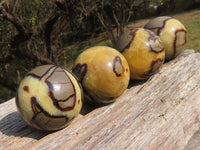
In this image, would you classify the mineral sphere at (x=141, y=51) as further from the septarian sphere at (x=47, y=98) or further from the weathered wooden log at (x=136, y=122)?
the septarian sphere at (x=47, y=98)

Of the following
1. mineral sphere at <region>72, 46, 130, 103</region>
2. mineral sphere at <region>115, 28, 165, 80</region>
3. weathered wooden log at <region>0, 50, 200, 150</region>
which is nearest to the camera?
weathered wooden log at <region>0, 50, 200, 150</region>

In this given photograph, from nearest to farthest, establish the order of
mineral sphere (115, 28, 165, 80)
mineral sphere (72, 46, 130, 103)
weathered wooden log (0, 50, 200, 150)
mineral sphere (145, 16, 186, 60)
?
1. weathered wooden log (0, 50, 200, 150)
2. mineral sphere (72, 46, 130, 103)
3. mineral sphere (115, 28, 165, 80)
4. mineral sphere (145, 16, 186, 60)

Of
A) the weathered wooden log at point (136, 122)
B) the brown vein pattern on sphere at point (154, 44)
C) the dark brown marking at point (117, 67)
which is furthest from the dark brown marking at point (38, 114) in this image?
the brown vein pattern on sphere at point (154, 44)

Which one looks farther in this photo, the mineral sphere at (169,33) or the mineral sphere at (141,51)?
the mineral sphere at (169,33)

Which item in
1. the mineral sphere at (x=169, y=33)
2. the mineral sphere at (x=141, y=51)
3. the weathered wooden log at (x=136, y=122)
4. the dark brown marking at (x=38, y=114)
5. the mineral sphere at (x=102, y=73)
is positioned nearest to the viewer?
the dark brown marking at (x=38, y=114)

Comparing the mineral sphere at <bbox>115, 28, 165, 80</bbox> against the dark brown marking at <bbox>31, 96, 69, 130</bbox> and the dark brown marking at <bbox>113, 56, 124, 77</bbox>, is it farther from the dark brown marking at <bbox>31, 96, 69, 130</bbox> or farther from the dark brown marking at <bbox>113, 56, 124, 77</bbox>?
the dark brown marking at <bbox>31, 96, 69, 130</bbox>

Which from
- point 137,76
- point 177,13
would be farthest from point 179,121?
point 177,13

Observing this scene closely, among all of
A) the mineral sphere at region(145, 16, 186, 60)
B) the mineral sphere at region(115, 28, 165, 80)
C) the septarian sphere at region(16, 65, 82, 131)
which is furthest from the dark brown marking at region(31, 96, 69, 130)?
the mineral sphere at region(145, 16, 186, 60)
